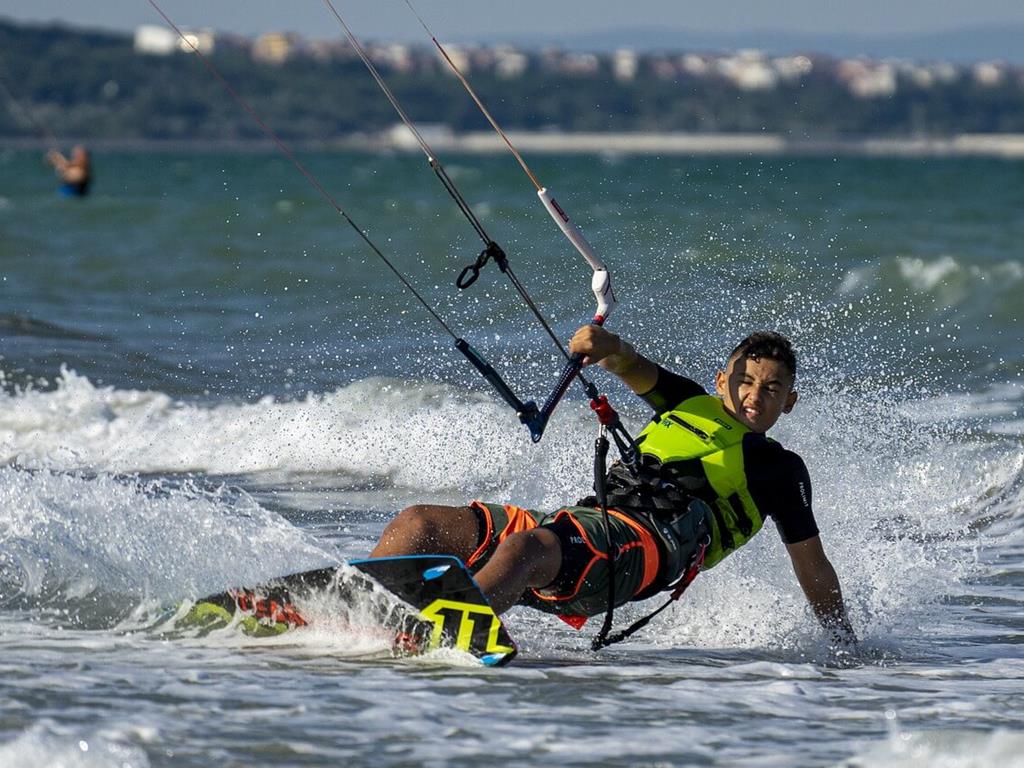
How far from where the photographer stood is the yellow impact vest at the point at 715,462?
5062 millimetres

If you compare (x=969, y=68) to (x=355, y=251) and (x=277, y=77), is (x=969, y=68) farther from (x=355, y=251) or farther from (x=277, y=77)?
(x=355, y=251)

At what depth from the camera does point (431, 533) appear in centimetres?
487

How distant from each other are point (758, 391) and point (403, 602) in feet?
4.21

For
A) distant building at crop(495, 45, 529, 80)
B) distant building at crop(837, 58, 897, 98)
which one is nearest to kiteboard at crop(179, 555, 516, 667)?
distant building at crop(837, 58, 897, 98)

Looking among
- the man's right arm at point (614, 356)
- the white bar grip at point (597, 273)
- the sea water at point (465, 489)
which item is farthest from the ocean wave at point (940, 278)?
the man's right arm at point (614, 356)

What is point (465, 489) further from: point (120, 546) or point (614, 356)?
point (614, 356)

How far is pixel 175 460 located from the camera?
29.5ft

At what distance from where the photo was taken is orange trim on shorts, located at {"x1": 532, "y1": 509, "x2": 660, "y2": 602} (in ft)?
15.6

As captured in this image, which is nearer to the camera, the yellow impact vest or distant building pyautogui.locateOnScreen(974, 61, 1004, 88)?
the yellow impact vest

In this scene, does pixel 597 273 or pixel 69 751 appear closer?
pixel 69 751

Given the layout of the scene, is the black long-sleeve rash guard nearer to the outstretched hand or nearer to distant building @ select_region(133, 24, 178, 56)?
the outstretched hand

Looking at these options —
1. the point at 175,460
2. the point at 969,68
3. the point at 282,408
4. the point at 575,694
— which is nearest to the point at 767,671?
the point at 575,694

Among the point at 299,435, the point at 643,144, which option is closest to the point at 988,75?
the point at 643,144

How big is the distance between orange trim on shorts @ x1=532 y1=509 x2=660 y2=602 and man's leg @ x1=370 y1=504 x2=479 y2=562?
0.85 ft
